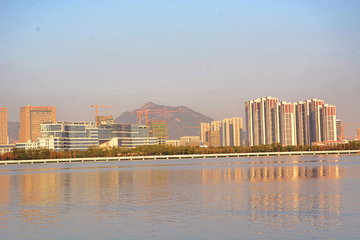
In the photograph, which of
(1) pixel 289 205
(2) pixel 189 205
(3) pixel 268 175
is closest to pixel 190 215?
(2) pixel 189 205

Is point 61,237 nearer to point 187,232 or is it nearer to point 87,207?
point 187,232

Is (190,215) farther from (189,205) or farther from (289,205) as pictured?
(289,205)

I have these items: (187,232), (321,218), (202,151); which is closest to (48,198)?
(187,232)

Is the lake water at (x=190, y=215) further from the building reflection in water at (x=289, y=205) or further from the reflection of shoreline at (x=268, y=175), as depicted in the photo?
the reflection of shoreline at (x=268, y=175)

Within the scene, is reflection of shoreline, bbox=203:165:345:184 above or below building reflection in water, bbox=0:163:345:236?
below

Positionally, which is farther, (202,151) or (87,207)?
(202,151)

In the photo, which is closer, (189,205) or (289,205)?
(289,205)

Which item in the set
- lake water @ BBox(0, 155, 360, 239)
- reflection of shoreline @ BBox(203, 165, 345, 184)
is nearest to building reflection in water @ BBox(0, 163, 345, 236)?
lake water @ BBox(0, 155, 360, 239)

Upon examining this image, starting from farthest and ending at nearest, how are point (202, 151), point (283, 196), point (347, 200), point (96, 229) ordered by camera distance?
point (202, 151), point (283, 196), point (347, 200), point (96, 229)

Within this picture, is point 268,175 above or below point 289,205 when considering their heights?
below

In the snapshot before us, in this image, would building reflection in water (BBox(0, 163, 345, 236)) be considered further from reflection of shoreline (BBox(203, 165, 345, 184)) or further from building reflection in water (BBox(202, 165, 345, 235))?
reflection of shoreline (BBox(203, 165, 345, 184))

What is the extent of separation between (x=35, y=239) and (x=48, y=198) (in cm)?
1702

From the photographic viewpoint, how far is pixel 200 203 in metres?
29.8

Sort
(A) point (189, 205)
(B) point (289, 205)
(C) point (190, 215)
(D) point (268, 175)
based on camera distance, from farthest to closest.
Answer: (D) point (268, 175) → (A) point (189, 205) → (B) point (289, 205) → (C) point (190, 215)
